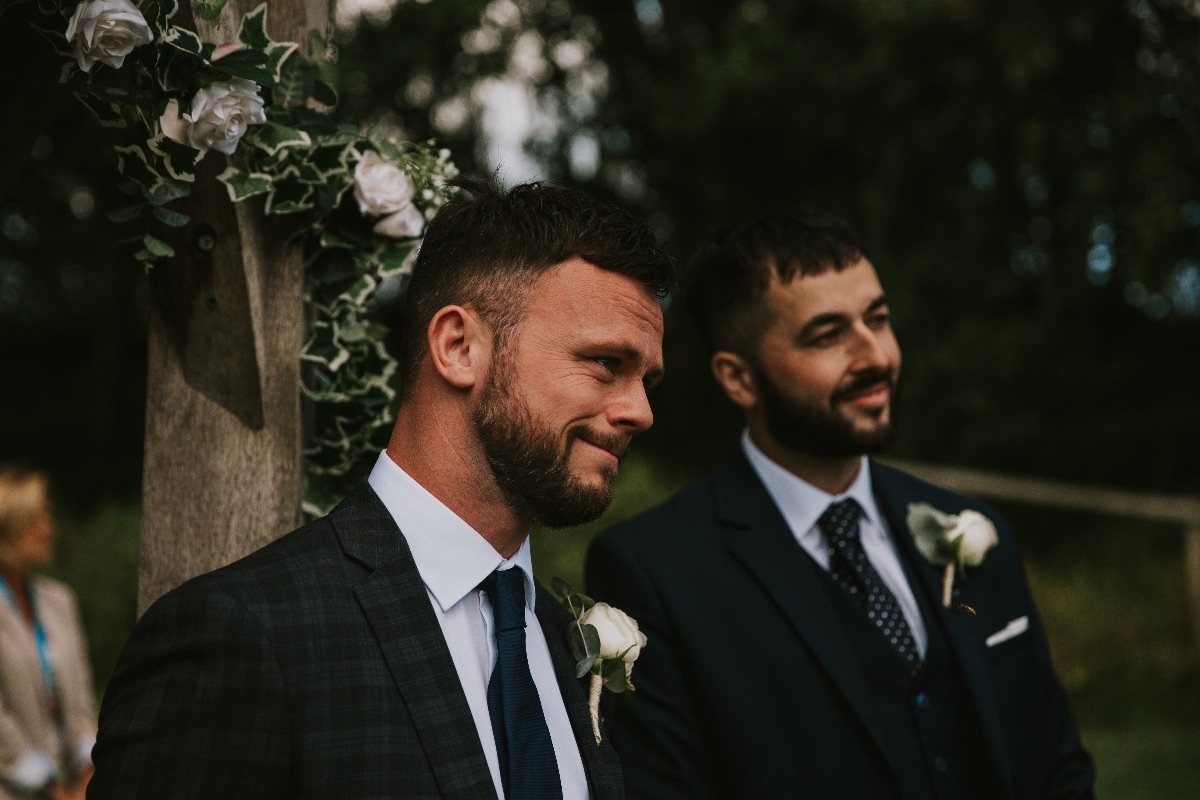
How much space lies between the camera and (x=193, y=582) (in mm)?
1722

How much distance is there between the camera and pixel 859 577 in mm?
3061

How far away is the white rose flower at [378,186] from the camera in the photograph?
2.45m

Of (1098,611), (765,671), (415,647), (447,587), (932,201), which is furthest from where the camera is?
(932,201)

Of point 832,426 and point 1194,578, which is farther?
point 1194,578

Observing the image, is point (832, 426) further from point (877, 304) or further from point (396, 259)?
point (396, 259)

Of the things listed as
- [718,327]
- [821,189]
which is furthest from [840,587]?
Result: [821,189]

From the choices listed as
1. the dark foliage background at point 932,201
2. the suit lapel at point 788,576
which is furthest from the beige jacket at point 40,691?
the suit lapel at point 788,576

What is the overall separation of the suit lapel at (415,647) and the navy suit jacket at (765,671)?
2.74 feet

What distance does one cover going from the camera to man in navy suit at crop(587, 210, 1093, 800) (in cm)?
280

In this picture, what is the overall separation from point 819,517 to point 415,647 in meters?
1.58

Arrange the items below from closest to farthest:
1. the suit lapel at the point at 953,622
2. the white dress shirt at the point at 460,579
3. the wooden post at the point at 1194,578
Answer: the white dress shirt at the point at 460,579
the suit lapel at the point at 953,622
the wooden post at the point at 1194,578

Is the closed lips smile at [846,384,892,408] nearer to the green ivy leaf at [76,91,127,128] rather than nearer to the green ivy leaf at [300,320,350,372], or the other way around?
the green ivy leaf at [300,320,350,372]

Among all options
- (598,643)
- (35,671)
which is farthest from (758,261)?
(35,671)

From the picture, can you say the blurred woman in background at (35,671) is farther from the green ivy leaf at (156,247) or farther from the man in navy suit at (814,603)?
the green ivy leaf at (156,247)
